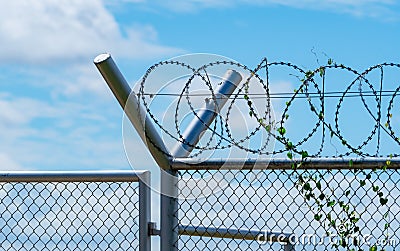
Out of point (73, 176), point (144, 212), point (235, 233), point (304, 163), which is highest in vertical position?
point (73, 176)

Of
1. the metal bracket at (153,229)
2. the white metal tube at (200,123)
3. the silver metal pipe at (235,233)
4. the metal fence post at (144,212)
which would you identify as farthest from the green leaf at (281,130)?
the metal bracket at (153,229)

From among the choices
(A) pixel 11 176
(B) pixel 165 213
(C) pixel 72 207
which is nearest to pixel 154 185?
(B) pixel 165 213

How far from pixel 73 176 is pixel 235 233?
1007 millimetres

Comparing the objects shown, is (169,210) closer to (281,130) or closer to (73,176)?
(73,176)

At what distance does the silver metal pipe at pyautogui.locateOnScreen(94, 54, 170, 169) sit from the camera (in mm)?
4699

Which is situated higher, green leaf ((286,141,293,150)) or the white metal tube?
the white metal tube

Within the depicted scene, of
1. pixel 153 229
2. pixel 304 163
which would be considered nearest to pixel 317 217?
pixel 304 163

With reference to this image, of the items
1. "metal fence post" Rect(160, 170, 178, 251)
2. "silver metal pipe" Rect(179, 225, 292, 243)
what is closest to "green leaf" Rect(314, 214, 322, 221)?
"silver metal pipe" Rect(179, 225, 292, 243)

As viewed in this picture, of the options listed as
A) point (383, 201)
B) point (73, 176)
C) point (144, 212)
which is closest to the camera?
point (383, 201)

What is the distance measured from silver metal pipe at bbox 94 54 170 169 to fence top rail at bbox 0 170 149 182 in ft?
0.60

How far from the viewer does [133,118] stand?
4.81 metres

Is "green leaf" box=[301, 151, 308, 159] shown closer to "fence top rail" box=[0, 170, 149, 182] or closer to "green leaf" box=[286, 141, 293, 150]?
"green leaf" box=[286, 141, 293, 150]

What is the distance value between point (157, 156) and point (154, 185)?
0.69 feet

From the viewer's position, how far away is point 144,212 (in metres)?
5.11
